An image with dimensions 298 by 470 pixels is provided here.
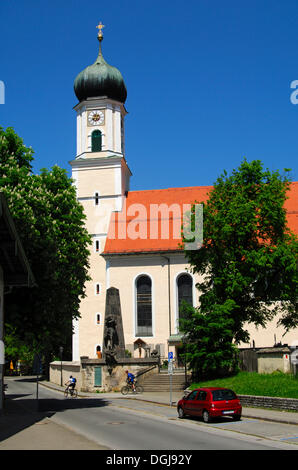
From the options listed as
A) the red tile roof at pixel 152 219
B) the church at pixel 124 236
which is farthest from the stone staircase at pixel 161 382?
the red tile roof at pixel 152 219

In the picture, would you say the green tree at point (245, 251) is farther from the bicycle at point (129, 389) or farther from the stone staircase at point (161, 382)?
the bicycle at point (129, 389)

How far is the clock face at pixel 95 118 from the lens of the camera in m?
52.8

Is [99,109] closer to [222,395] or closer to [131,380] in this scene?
[131,380]

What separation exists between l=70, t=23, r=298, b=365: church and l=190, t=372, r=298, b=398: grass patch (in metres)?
16.8

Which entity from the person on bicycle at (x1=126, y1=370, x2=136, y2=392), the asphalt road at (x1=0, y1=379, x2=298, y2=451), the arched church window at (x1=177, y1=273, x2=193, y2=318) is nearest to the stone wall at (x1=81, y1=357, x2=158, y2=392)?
the person on bicycle at (x1=126, y1=370, x2=136, y2=392)

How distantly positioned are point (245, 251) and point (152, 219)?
2059cm

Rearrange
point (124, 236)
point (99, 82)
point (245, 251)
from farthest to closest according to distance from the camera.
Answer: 1. point (99, 82)
2. point (124, 236)
3. point (245, 251)

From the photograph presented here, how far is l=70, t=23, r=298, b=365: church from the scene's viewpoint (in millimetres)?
46500

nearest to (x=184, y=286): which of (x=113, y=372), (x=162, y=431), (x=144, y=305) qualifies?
(x=144, y=305)

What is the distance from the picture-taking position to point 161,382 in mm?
35750

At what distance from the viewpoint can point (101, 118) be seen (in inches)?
2077

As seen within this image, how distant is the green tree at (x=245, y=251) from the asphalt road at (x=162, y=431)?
919cm

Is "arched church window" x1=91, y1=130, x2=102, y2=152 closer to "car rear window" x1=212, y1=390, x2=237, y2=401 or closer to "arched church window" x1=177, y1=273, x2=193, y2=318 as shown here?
"arched church window" x1=177, y1=273, x2=193, y2=318
